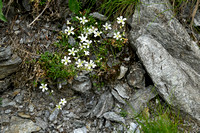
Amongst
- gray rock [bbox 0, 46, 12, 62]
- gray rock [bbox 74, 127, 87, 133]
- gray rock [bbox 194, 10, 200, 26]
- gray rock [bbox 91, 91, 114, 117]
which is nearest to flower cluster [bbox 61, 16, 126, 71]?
gray rock [bbox 91, 91, 114, 117]

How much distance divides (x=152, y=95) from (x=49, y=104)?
2.01 meters

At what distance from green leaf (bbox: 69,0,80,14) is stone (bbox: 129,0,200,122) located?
3.81ft

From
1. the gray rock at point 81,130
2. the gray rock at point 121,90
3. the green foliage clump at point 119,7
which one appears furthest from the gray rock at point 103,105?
the green foliage clump at point 119,7

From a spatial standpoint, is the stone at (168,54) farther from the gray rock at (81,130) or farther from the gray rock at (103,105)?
the gray rock at (81,130)

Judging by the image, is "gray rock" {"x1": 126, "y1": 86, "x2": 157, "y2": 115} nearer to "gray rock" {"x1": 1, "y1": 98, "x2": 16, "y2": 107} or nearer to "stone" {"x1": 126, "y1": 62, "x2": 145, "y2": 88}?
"stone" {"x1": 126, "y1": 62, "x2": 145, "y2": 88}

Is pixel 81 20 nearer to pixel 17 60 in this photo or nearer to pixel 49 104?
pixel 17 60

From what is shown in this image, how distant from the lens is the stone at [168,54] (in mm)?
3975

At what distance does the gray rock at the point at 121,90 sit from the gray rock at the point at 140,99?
14cm

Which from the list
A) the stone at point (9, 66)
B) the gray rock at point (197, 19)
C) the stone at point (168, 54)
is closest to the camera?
the stone at point (9, 66)

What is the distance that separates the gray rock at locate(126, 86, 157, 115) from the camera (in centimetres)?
412

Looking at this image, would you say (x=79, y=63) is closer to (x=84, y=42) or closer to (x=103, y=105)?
(x=84, y=42)

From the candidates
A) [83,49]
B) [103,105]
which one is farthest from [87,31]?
[103,105]

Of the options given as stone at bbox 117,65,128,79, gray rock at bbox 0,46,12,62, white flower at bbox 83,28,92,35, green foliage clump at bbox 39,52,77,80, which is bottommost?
stone at bbox 117,65,128,79

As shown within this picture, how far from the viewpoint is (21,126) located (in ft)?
12.4
